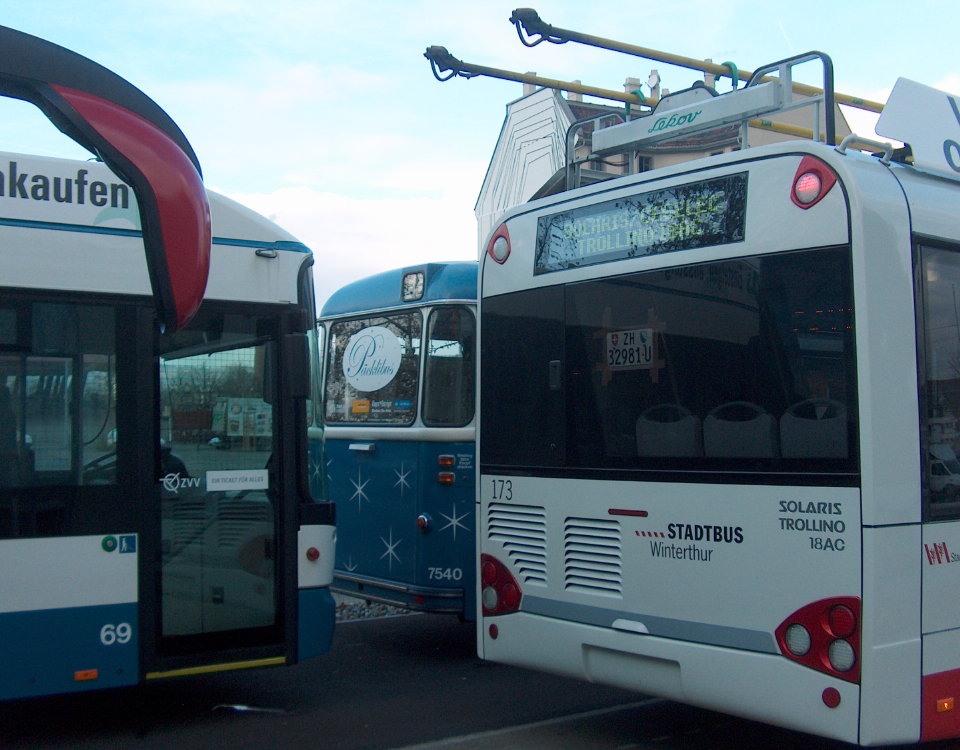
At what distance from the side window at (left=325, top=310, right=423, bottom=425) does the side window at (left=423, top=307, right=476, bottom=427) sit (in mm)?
136

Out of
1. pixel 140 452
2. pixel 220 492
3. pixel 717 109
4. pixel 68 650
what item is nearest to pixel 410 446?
pixel 220 492

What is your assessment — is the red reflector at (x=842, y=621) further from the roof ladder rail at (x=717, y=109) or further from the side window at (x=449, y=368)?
the side window at (x=449, y=368)

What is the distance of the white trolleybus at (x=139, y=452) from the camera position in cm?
558

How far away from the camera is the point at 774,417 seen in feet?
15.4

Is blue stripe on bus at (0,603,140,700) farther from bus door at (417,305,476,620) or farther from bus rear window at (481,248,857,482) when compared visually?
bus door at (417,305,476,620)

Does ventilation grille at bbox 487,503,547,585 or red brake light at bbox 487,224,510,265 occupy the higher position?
red brake light at bbox 487,224,510,265

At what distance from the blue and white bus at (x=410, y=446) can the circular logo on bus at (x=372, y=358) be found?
0.5 inches

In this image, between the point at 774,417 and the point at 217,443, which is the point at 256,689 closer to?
the point at 217,443

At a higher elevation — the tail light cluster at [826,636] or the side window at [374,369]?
the side window at [374,369]

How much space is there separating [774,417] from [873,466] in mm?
524

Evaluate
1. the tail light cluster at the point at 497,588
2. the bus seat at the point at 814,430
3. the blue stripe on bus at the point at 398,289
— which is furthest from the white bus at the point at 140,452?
the bus seat at the point at 814,430

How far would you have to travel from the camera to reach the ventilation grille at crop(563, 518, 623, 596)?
5293 millimetres

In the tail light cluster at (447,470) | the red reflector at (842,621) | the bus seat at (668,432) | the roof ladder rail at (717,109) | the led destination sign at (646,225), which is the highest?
the roof ladder rail at (717,109)

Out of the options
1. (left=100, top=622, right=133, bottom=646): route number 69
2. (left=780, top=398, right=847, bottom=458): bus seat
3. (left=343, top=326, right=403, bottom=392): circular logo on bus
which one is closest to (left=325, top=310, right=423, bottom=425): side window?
(left=343, top=326, right=403, bottom=392): circular logo on bus
